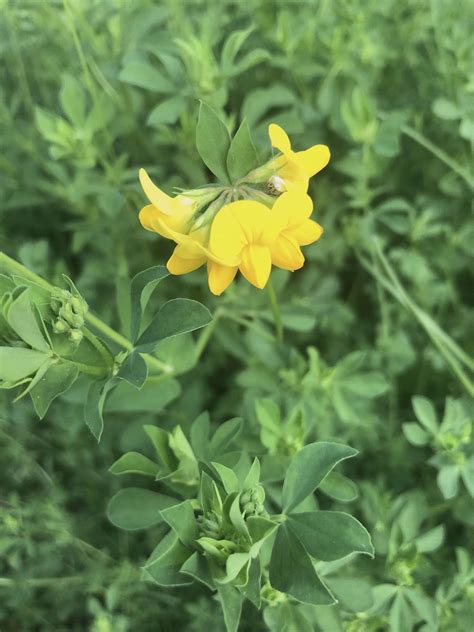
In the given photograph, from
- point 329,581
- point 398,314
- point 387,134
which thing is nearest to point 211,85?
point 387,134

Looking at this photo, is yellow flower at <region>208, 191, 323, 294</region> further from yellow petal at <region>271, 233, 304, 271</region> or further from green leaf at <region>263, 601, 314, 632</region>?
green leaf at <region>263, 601, 314, 632</region>

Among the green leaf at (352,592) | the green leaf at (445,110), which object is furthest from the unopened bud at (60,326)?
the green leaf at (445,110)

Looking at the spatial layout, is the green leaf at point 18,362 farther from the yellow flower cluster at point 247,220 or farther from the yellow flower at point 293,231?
the yellow flower at point 293,231

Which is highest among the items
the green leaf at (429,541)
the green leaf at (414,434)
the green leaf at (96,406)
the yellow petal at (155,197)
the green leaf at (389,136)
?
the yellow petal at (155,197)

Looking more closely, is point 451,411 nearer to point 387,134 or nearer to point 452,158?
point 387,134

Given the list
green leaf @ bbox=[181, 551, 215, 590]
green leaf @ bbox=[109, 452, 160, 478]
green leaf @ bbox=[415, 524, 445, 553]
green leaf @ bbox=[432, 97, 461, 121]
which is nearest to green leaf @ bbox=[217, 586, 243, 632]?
green leaf @ bbox=[181, 551, 215, 590]

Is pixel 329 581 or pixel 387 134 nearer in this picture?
pixel 329 581
